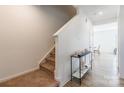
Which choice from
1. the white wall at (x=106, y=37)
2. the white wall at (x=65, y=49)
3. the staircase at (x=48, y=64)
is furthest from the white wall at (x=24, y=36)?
the white wall at (x=106, y=37)

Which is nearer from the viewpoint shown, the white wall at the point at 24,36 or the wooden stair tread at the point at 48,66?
the white wall at the point at 24,36

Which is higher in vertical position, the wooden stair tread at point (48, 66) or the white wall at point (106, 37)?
the white wall at point (106, 37)

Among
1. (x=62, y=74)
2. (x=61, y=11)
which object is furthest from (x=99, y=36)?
(x=62, y=74)

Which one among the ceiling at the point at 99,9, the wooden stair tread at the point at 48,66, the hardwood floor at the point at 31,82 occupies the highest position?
the ceiling at the point at 99,9

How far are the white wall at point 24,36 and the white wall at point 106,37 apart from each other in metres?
5.62

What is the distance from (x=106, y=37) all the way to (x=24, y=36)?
7302 mm

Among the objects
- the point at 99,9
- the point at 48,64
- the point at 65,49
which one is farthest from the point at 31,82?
the point at 99,9

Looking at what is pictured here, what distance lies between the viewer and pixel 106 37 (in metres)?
8.45

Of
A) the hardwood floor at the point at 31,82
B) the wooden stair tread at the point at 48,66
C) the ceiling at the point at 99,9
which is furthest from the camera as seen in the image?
the ceiling at the point at 99,9

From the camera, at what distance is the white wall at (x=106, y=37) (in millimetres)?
8023

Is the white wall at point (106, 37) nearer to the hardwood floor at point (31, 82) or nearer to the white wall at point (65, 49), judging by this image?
the white wall at point (65, 49)

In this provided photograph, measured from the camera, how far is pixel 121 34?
2854mm

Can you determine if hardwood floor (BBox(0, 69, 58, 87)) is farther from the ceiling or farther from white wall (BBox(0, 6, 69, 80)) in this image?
the ceiling
